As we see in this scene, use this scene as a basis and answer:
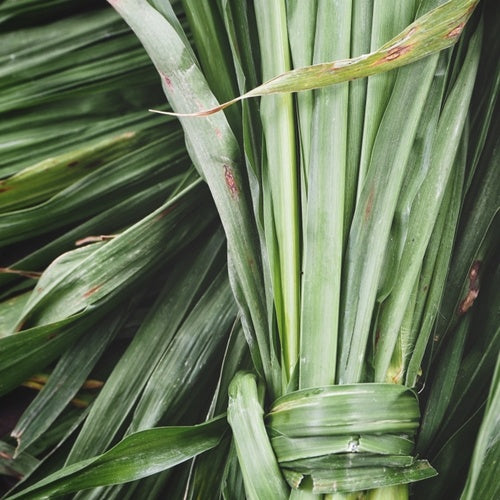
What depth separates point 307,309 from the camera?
0.47 m

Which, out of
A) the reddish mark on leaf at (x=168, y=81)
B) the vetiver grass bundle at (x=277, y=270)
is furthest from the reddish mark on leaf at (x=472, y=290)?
the reddish mark on leaf at (x=168, y=81)

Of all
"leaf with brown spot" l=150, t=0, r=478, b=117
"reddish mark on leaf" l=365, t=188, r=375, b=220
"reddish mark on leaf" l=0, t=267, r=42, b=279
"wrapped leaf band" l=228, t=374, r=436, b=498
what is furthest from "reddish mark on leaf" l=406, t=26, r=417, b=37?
"reddish mark on leaf" l=0, t=267, r=42, b=279

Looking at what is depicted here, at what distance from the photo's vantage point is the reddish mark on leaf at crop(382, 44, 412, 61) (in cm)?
45

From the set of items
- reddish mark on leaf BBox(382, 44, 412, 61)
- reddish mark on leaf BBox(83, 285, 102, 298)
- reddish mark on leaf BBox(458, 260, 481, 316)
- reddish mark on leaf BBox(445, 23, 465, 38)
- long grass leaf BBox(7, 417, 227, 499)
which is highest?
reddish mark on leaf BBox(445, 23, 465, 38)

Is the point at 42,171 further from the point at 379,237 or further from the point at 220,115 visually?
the point at 379,237

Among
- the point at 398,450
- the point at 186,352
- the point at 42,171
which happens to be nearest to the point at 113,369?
the point at 186,352

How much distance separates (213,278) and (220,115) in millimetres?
181

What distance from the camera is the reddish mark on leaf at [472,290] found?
535 millimetres

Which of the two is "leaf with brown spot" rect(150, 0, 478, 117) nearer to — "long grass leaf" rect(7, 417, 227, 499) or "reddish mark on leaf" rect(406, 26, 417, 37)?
"reddish mark on leaf" rect(406, 26, 417, 37)

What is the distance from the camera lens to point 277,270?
0.51 m

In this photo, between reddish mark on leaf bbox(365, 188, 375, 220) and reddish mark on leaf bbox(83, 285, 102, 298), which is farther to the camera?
reddish mark on leaf bbox(83, 285, 102, 298)

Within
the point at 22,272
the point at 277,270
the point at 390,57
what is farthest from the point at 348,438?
the point at 22,272

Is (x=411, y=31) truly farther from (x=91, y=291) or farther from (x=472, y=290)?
(x=91, y=291)

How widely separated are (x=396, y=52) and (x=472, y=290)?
0.63ft
